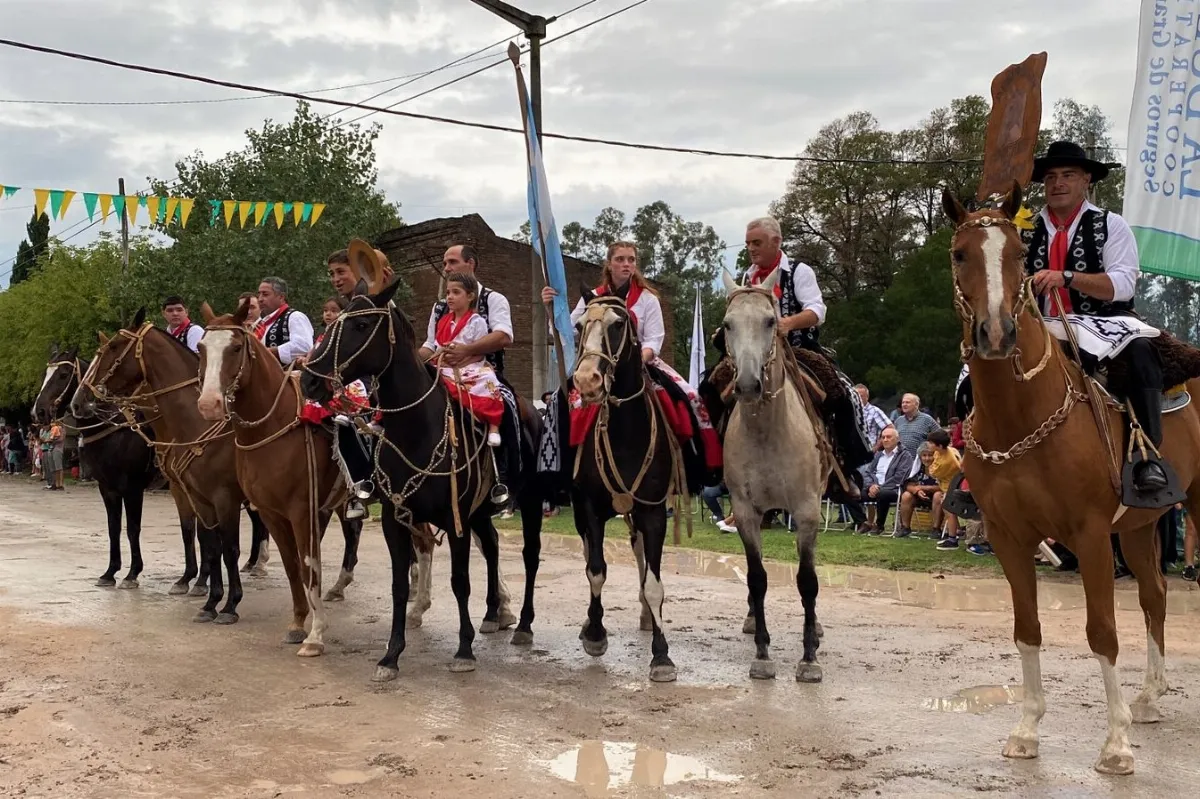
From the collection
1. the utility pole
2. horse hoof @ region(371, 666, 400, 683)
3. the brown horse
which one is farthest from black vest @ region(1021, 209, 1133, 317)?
the utility pole

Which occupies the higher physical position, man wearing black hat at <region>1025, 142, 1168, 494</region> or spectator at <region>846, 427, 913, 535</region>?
man wearing black hat at <region>1025, 142, 1168, 494</region>

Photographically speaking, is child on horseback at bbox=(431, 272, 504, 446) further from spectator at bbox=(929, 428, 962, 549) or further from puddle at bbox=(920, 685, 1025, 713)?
spectator at bbox=(929, 428, 962, 549)

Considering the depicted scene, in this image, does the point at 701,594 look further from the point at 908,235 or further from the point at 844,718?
the point at 908,235

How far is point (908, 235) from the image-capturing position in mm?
41375

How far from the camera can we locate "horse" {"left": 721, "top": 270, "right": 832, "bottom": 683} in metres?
6.58

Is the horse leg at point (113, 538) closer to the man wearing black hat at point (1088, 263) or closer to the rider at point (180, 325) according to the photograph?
the rider at point (180, 325)

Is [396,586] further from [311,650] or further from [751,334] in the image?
[751,334]

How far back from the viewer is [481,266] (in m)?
32.6

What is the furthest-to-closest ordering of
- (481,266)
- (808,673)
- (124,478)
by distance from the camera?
(481,266)
(124,478)
(808,673)

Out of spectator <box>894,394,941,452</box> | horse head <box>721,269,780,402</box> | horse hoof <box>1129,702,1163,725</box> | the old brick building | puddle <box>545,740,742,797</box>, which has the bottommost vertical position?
puddle <box>545,740,742,797</box>

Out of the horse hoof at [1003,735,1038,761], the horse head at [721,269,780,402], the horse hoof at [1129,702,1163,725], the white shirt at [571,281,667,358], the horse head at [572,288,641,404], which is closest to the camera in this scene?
the horse hoof at [1003,735,1038,761]

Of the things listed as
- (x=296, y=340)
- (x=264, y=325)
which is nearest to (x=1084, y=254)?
(x=296, y=340)

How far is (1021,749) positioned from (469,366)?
4.65m

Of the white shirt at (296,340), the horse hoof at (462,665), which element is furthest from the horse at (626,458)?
the white shirt at (296,340)
